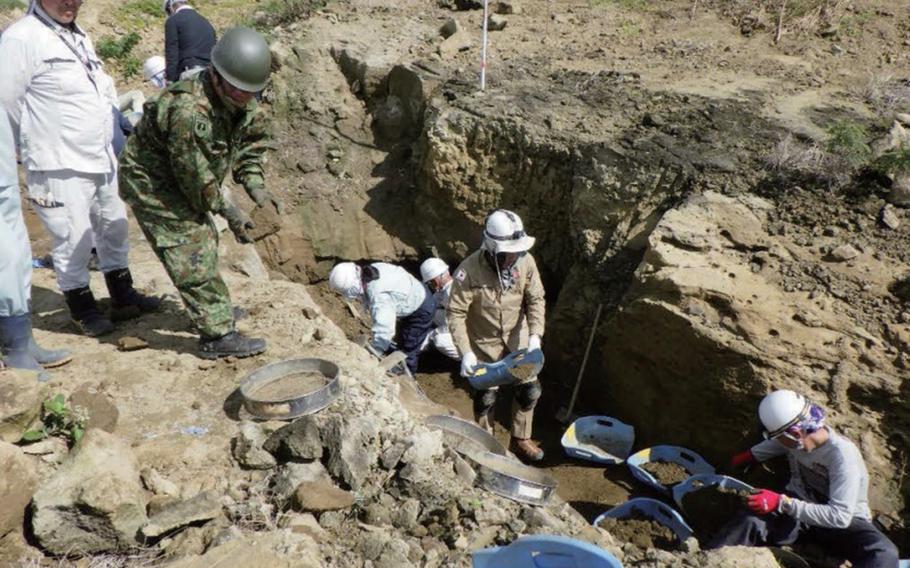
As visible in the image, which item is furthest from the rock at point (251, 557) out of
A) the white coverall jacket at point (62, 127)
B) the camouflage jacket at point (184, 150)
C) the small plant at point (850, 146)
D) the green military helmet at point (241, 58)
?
the small plant at point (850, 146)

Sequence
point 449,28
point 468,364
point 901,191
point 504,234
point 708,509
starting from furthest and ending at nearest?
1. point 449,28
2. point 901,191
3. point 468,364
4. point 504,234
5. point 708,509

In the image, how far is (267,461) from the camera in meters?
3.06

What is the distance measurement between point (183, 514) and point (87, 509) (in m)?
0.36

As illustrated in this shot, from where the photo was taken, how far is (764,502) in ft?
11.4

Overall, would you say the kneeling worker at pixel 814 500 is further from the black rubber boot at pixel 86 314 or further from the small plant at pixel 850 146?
the black rubber boot at pixel 86 314

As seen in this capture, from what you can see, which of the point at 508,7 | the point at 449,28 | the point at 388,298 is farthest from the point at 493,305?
the point at 508,7

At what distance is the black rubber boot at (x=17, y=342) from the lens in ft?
10.6

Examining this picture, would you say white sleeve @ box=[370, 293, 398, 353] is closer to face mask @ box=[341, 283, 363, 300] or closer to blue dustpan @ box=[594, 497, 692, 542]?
face mask @ box=[341, 283, 363, 300]

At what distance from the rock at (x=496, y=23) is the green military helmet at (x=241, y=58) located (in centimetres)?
565

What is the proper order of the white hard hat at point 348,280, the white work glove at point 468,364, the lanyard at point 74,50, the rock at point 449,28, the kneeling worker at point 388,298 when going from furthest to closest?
the rock at point 449,28 < the white hard hat at point 348,280 < the kneeling worker at point 388,298 < the white work glove at point 468,364 < the lanyard at point 74,50

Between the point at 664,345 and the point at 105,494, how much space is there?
3.68 m

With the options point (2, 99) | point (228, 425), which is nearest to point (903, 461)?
point (228, 425)

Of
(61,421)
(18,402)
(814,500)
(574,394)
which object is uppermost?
(18,402)

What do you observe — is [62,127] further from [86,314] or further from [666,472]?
[666,472]
